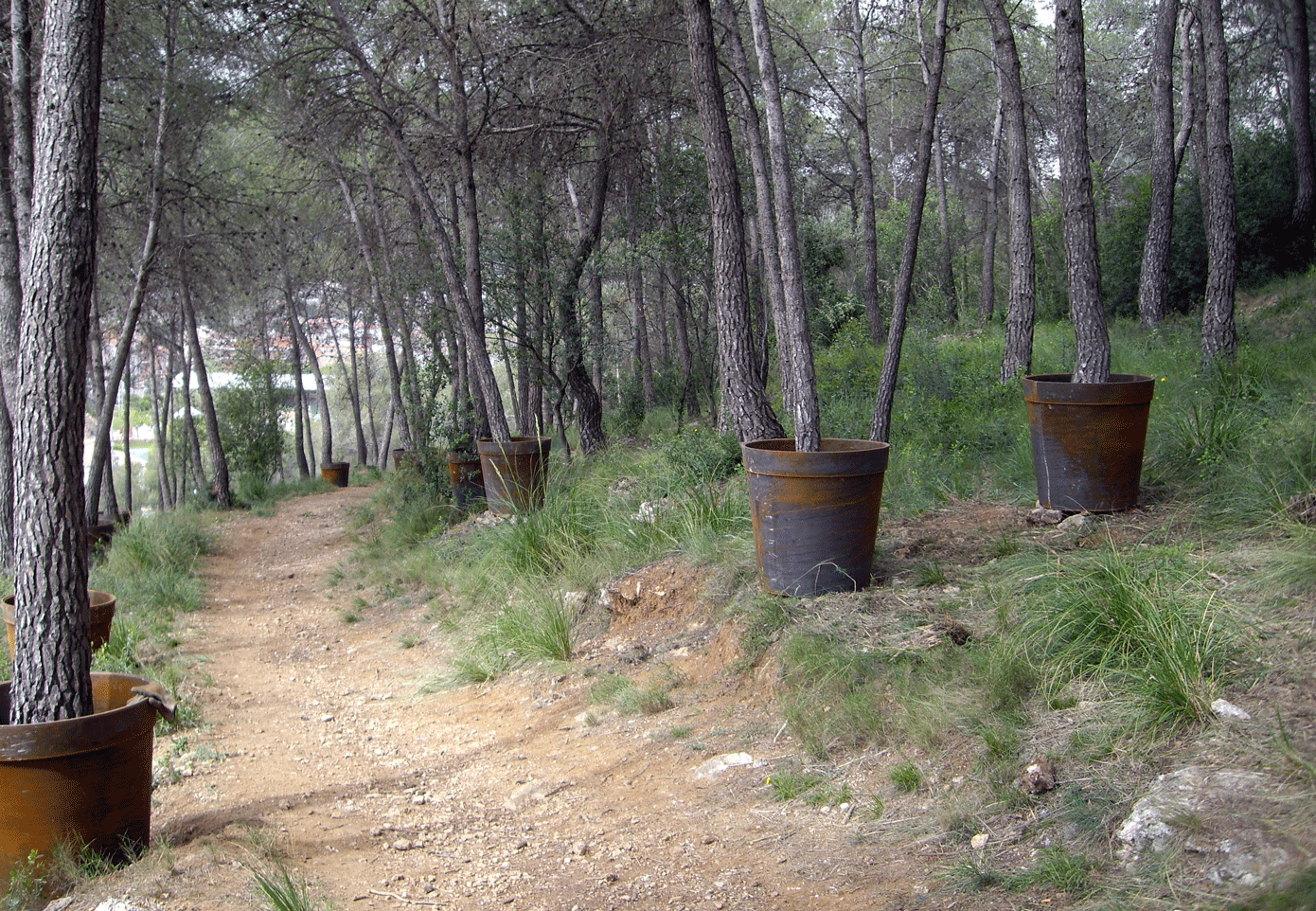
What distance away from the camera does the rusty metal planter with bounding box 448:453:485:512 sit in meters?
9.91

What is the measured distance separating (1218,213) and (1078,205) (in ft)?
12.3

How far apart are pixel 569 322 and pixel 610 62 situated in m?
3.07

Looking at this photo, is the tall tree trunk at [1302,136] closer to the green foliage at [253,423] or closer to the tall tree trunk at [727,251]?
the tall tree trunk at [727,251]

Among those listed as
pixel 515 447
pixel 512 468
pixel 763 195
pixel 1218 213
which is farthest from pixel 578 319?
pixel 1218 213

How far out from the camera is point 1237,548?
376 cm

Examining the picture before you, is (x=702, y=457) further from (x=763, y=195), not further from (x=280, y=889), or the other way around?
(x=280, y=889)

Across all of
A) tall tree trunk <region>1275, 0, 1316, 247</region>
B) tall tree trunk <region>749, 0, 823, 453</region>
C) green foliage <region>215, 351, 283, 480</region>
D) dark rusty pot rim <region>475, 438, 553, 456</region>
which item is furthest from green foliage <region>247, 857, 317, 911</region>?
green foliage <region>215, 351, 283, 480</region>

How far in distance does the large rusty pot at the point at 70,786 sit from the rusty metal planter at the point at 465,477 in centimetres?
697

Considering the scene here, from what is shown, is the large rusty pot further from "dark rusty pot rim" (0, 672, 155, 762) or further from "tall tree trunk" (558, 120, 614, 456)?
"tall tree trunk" (558, 120, 614, 456)

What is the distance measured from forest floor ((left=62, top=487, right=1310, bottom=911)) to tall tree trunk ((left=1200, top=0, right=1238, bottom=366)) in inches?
144

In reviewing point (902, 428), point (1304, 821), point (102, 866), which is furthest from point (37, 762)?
point (902, 428)

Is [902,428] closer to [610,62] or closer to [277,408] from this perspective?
[610,62]

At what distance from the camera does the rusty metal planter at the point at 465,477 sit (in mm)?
9906

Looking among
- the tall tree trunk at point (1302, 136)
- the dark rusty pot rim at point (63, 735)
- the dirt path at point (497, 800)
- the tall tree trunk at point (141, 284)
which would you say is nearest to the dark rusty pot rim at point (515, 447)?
the dirt path at point (497, 800)
